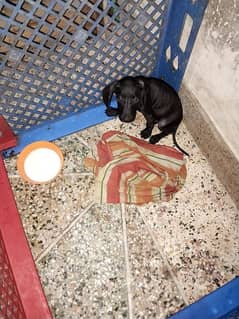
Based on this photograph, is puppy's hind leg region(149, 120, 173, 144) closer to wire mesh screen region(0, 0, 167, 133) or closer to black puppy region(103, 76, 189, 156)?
black puppy region(103, 76, 189, 156)

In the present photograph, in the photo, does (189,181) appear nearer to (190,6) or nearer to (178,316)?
(178,316)

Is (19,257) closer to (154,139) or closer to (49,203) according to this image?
(49,203)

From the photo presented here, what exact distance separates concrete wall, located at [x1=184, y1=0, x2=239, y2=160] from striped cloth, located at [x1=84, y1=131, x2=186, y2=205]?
10.9 inches

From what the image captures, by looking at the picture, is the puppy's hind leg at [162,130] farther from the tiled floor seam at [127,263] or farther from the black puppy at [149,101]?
the tiled floor seam at [127,263]

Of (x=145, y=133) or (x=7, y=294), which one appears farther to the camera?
(x=145, y=133)

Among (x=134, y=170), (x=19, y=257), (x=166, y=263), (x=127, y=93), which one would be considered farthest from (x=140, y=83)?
(x=19, y=257)

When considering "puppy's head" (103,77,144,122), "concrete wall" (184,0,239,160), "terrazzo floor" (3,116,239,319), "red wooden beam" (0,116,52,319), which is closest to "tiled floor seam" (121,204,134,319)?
"terrazzo floor" (3,116,239,319)

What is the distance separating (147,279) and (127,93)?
73 centimetres

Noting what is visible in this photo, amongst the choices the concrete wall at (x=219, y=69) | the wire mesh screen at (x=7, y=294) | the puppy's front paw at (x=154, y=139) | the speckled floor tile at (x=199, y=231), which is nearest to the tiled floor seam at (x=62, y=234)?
the wire mesh screen at (x=7, y=294)

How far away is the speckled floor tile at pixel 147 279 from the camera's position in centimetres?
150

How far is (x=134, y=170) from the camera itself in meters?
1.74

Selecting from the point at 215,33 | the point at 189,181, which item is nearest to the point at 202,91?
the point at 215,33

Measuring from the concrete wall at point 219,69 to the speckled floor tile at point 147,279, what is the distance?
20.0 inches

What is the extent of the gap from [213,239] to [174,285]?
252 millimetres
